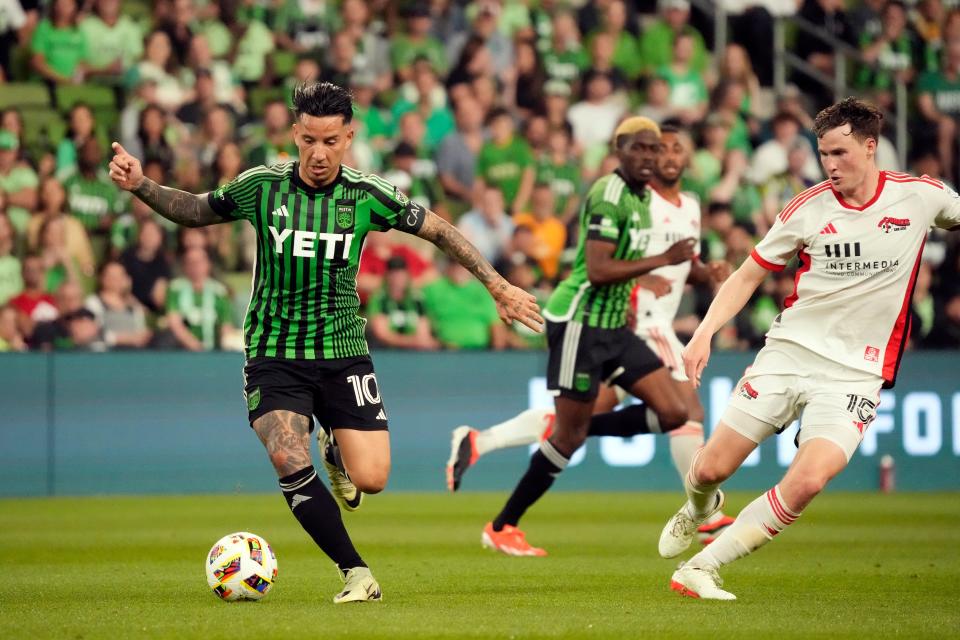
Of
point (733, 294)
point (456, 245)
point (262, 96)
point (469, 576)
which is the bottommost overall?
point (469, 576)

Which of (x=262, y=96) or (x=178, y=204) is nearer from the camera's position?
(x=178, y=204)

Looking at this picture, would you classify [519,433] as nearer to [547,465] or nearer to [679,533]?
[547,465]

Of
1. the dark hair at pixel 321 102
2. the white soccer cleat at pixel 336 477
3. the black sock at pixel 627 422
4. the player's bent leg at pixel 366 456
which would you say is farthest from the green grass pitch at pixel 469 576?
the dark hair at pixel 321 102

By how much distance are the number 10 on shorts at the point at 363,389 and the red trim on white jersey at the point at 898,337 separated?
2.62m

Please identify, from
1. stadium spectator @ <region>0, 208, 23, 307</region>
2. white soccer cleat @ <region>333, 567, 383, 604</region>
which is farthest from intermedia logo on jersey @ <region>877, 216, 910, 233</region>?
stadium spectator @ <region>0, 208, 23, 307</region>

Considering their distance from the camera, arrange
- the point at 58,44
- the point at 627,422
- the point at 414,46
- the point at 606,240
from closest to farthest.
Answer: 1. the point at 606,240
2. the point at 627,422
3. the point at 58,44
4. the point at 414,46

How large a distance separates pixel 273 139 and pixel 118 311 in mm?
2737

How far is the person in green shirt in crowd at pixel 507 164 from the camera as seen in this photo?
17.9 metres

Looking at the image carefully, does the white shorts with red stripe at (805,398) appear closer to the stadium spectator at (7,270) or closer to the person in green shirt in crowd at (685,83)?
the stadium spectator at (7,270)

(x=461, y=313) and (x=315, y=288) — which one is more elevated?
(x=315, y=288)

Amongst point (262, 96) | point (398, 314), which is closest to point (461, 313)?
point (398, 314)

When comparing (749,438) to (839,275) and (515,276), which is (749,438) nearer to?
(839,275)

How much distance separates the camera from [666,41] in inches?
788

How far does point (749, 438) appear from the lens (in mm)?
7621
